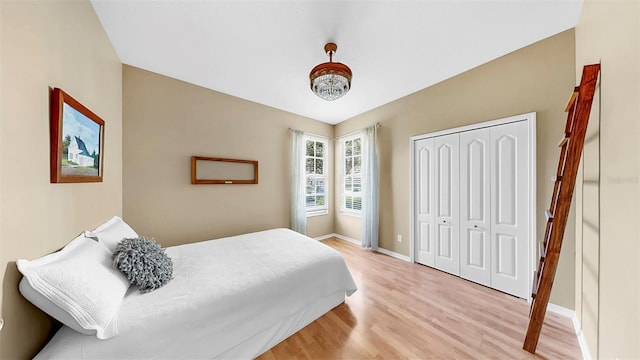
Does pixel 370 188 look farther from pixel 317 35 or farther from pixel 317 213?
pixel 317 35

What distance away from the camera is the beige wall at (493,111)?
189 centimetres

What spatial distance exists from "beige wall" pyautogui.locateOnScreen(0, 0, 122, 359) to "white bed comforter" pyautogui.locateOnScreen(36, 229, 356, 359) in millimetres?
281

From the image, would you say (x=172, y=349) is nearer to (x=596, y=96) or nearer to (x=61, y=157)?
(x=61, y=157)

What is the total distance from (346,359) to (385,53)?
2.79 m

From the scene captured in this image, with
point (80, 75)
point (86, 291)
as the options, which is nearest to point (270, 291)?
point (86, 291)

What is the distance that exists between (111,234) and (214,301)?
3.52ft

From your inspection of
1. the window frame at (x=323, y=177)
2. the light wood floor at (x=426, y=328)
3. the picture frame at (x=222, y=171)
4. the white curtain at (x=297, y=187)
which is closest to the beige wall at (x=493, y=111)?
the light wood floor at (x=426, y=328)

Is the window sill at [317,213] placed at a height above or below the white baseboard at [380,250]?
above

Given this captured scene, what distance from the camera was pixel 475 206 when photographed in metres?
2.47

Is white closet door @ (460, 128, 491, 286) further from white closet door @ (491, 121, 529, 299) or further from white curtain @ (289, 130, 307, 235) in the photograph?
white curtain @ (289, 130, 307, 235)

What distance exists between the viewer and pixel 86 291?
99 cm

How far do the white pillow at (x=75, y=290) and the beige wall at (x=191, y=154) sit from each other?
1.60 meters

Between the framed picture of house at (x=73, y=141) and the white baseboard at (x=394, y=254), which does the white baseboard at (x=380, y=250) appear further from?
the framed picture of house at (x=73, y=141)

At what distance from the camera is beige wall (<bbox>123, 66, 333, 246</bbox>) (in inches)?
97.5
